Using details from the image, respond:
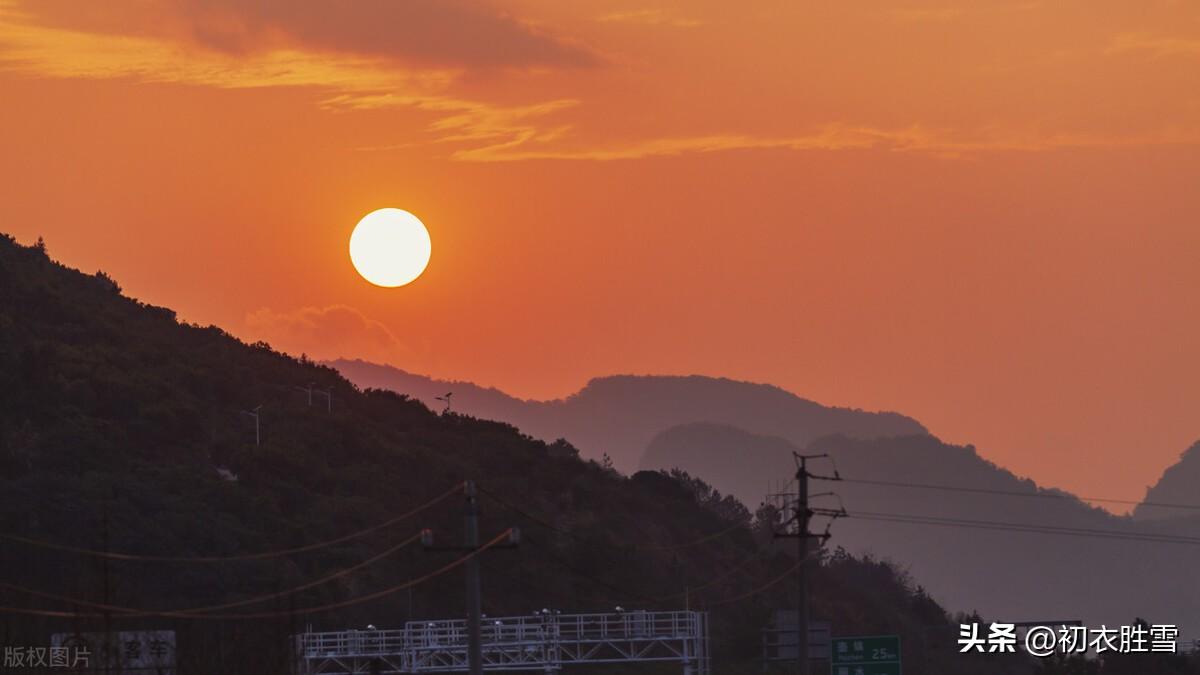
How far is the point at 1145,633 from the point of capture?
295 feet

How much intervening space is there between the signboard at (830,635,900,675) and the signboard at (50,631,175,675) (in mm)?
28105

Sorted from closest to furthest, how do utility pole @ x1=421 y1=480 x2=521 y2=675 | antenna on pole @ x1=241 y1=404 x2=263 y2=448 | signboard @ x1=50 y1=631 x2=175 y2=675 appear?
1. utility pole @ x1=421 y1=480 x2=521 y2=675
2. signboard @ x1=50 y1=631 x2=175 y2=675
3. antenna on pole @ x1=241 y1=404 x2=263 y2=448

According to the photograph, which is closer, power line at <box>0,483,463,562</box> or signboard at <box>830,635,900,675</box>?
signboard at <box>830,635,900,675</box>

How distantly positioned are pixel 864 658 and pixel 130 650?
102ft

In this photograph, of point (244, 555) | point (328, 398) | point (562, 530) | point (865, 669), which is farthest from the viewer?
point (328, 398)

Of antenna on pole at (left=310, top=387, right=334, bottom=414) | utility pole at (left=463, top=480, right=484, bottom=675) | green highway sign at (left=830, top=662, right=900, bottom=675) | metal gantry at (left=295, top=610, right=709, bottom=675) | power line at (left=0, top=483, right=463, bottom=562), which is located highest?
antenna on pole at (left=310, top=387, right=334, bottom=414)

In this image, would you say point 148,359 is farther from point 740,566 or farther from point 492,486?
point 740,566

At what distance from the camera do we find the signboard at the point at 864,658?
3501 inches

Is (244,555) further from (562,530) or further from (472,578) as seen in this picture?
(472,578)

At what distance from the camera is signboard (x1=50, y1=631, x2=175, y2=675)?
7588cm

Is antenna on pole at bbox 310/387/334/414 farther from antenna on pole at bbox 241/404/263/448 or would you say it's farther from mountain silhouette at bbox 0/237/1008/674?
antenna on pole at bbox 241/404/263/448

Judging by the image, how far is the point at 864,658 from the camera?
89.1 metres

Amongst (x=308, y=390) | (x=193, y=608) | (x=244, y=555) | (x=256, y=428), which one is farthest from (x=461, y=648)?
(x=308, y=390)

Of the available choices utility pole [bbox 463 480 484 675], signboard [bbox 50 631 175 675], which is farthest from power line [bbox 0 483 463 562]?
utility pole [bbox 463 480 484 675]
